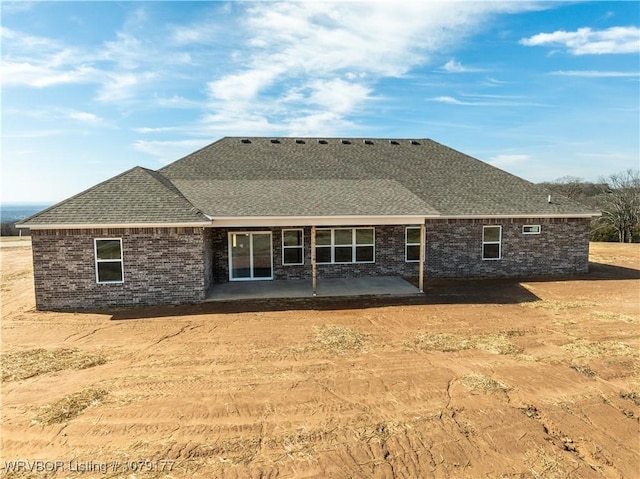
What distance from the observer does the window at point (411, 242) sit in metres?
16.0

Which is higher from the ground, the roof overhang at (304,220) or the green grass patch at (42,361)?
the roof overhang at (304,220)

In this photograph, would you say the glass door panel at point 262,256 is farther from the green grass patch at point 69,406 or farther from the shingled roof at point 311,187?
the green grass patch at point 69,406

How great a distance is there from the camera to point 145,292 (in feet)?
40.3

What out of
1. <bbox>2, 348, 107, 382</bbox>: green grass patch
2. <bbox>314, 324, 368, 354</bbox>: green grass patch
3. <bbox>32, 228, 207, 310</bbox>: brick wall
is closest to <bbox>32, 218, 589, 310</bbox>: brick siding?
<bbox>32, 228, 207, 310</bbox>: brick wall

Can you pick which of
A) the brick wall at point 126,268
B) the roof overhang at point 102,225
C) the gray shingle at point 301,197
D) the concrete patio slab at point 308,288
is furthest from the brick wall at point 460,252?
the roof overhang at point 102,225

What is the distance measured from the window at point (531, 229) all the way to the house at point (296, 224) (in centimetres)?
5

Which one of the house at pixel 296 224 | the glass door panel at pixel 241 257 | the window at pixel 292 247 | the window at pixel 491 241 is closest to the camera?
the house at pixel 296 224

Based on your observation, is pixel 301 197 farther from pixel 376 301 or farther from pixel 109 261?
pixel 109 261

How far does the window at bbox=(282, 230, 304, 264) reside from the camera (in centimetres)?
1549

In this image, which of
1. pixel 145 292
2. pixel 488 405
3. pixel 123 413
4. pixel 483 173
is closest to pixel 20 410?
pixel 123 413

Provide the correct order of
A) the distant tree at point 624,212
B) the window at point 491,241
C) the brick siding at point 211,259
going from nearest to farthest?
1. the brick siding at point 211,259
2. the window at point 491,241
3. the distant tree at point 624,212

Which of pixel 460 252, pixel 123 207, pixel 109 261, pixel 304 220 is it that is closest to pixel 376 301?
pixel 304 220

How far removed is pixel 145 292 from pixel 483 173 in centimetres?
1583

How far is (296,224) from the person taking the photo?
13.2 metres
